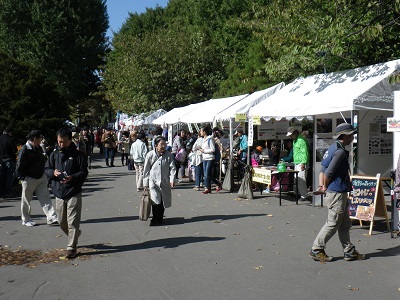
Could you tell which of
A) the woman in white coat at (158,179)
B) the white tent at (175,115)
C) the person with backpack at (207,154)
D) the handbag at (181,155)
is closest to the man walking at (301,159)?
the person with backpack at (207,154)

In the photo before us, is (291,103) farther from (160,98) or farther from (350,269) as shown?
(160,98)

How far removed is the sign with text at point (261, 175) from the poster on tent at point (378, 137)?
276 cm

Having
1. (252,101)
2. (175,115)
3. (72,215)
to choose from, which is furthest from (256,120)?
(175,115)

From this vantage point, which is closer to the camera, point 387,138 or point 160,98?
point 387,138

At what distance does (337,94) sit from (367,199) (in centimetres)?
274

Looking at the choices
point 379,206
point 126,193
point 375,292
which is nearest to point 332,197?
point 375,292

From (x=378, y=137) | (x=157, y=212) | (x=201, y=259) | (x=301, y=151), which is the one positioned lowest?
(x=201, y=259)

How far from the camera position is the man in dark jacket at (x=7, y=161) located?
1488 centimetres

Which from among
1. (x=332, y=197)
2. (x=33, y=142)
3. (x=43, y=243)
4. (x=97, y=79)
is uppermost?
(x=97, y=79)

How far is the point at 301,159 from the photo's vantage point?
43.9 feet

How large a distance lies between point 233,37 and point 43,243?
34609 millimetres

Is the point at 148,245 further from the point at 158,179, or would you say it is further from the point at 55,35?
the point at 55,35

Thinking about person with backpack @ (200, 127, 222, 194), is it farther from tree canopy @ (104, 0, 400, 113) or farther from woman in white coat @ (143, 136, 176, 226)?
woman in white coat @ (143, 136, 176, 226)

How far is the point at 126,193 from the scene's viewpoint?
16391 millimetres
